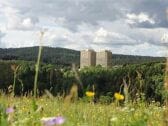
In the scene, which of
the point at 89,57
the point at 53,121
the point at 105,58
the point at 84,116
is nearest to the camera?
the point at 53,121

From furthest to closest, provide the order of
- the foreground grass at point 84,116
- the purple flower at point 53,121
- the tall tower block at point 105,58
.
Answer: the tall tower block at point 105,58 < the foreground grass at point 84,116 < the purple flower at point 53,121

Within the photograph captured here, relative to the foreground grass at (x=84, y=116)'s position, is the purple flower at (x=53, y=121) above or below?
above

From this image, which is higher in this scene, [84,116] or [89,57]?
[84,116]

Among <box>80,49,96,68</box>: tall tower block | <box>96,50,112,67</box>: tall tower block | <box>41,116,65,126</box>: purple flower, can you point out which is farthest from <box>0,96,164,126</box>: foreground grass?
<box>80,49,96,68</box>: tall tower block

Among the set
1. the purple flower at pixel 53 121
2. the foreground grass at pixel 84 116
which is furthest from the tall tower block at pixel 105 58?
the purple flower at pixel 53 121

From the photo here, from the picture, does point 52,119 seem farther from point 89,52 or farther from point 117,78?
point 89,52

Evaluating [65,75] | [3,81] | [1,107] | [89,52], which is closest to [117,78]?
[65,75]

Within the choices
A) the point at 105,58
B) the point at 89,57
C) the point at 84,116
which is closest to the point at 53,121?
the point at 84,116

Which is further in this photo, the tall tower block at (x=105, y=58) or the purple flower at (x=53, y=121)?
the tall tower block at (x=105, y=58)

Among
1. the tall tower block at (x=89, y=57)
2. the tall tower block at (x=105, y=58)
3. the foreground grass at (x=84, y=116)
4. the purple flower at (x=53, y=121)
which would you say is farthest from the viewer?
the tall tower block at (x=89, y=57)

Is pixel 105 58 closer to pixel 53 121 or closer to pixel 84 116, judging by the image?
pixel 84 116

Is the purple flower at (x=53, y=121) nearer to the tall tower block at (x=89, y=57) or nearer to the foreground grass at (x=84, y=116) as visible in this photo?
the foreground grass at (x=84, y=116)

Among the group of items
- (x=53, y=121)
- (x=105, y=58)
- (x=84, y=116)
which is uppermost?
(x=53, y=121)

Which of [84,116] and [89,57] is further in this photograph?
[89,57]
